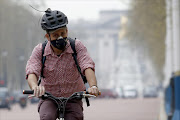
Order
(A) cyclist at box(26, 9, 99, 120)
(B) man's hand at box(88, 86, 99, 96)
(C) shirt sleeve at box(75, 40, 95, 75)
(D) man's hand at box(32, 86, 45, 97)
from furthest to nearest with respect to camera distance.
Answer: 1. (C) shirt sleeve at box(75, 40, 95, 75)
2. (A) cyclist at box(26, 9, 99, 120)
3. (B) man's hand at box(88, 86, 99, 96)
4. (D) man's hand at box(32, 86, 45, 97)

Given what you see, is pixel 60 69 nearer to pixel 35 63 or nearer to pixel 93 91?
pixel 35 63

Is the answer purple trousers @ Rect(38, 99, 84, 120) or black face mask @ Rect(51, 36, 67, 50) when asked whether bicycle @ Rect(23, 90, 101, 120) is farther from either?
black face mask @ Rect(51, 36, 67, 50)

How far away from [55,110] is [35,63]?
21.1 inches

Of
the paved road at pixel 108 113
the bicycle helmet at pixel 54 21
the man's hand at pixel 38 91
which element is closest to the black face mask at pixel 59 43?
the bicycle helmet at pixel 54 21

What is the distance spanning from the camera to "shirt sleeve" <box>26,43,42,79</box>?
6504 millimetres

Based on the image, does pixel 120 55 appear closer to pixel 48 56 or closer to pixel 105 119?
pixel 105 119

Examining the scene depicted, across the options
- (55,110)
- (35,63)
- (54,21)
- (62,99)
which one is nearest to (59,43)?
(54,21)

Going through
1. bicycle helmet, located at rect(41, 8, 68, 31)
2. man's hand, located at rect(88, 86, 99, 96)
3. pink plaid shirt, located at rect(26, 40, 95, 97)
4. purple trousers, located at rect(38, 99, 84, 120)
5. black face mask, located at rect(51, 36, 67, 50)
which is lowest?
purple trousers, located at rect(38, 99, 84, 120)

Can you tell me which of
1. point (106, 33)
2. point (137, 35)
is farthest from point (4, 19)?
point (106, 33)

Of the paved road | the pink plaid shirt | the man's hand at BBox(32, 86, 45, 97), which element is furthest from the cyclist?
the paved road

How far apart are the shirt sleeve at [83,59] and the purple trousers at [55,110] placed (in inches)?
13.7

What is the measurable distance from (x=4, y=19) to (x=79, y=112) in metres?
71.0

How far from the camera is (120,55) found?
475ft

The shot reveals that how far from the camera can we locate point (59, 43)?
656cm
